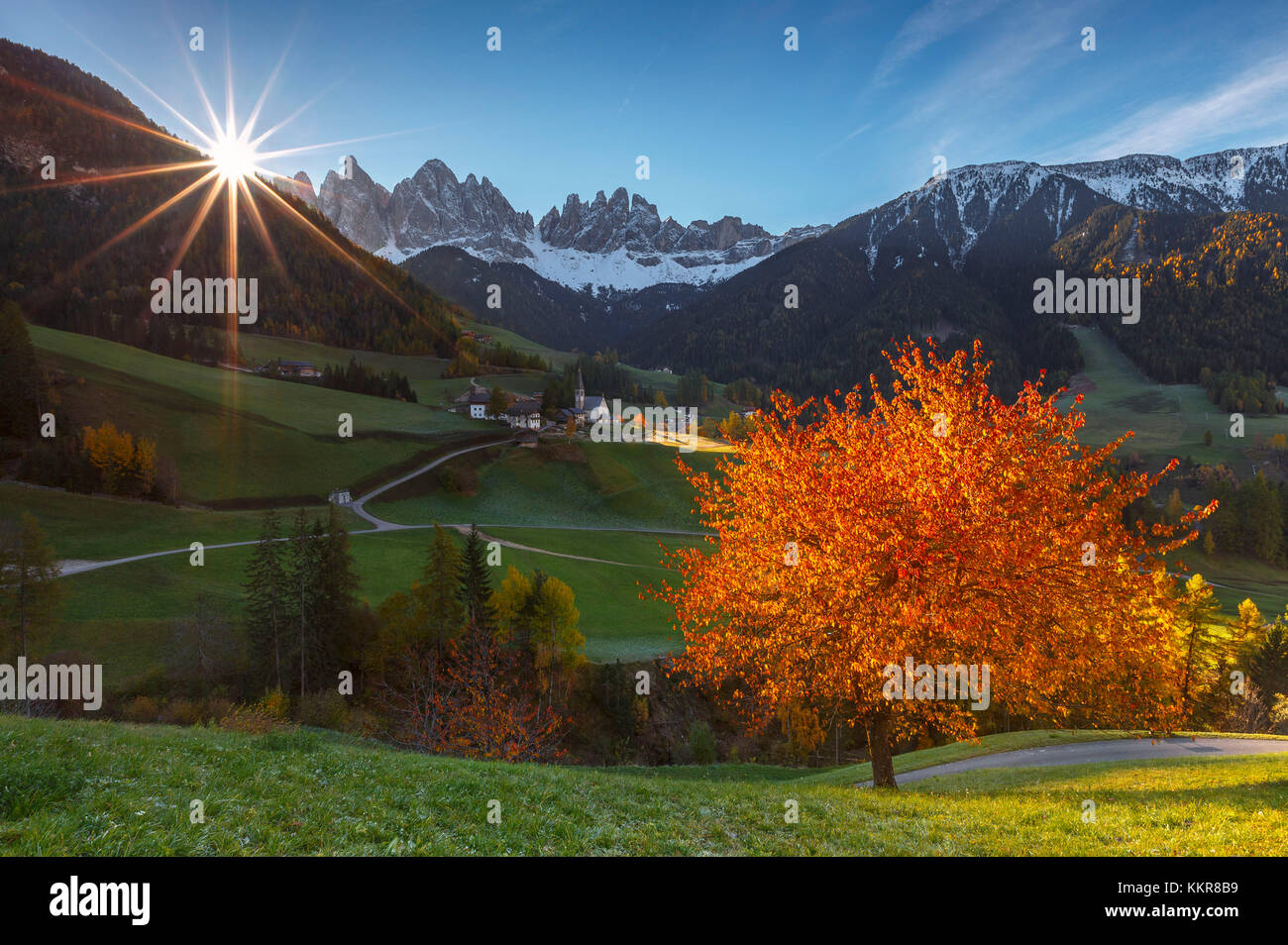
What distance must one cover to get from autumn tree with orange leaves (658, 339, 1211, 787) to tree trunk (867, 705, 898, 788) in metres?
1.60

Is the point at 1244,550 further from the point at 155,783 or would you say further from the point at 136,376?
the point at 136,376

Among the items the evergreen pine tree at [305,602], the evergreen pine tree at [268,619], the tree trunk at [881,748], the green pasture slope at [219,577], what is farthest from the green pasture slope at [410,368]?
the tree trunk at [881,748]

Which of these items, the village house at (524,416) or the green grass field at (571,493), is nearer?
the green grass field at (571,493)

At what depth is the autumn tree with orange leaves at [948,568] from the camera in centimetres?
1516

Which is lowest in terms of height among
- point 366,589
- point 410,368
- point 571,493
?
point 366,589

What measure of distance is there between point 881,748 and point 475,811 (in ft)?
50.2

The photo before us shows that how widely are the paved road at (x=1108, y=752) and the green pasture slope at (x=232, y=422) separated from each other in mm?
98579

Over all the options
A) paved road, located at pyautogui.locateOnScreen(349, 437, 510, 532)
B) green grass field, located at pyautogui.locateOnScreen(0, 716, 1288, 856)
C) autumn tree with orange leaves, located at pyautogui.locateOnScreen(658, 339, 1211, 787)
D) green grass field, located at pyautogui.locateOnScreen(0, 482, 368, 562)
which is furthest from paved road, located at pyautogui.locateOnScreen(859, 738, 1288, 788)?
green grass field, located at pyautogui.locateOnScreen(0, 482, 368, 562)

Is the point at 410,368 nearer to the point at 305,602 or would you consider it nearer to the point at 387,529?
the point at 387,529

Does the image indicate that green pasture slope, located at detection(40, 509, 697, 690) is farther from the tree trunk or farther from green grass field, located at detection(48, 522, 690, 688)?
the tree trunk

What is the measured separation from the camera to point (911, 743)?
57.6 meters

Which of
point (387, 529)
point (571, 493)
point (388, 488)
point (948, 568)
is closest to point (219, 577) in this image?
point (387, 529)

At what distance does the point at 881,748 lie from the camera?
19.6 meters

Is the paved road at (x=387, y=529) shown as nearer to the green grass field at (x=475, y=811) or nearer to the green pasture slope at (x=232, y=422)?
the green pasture slope at (x=232, y=422)
